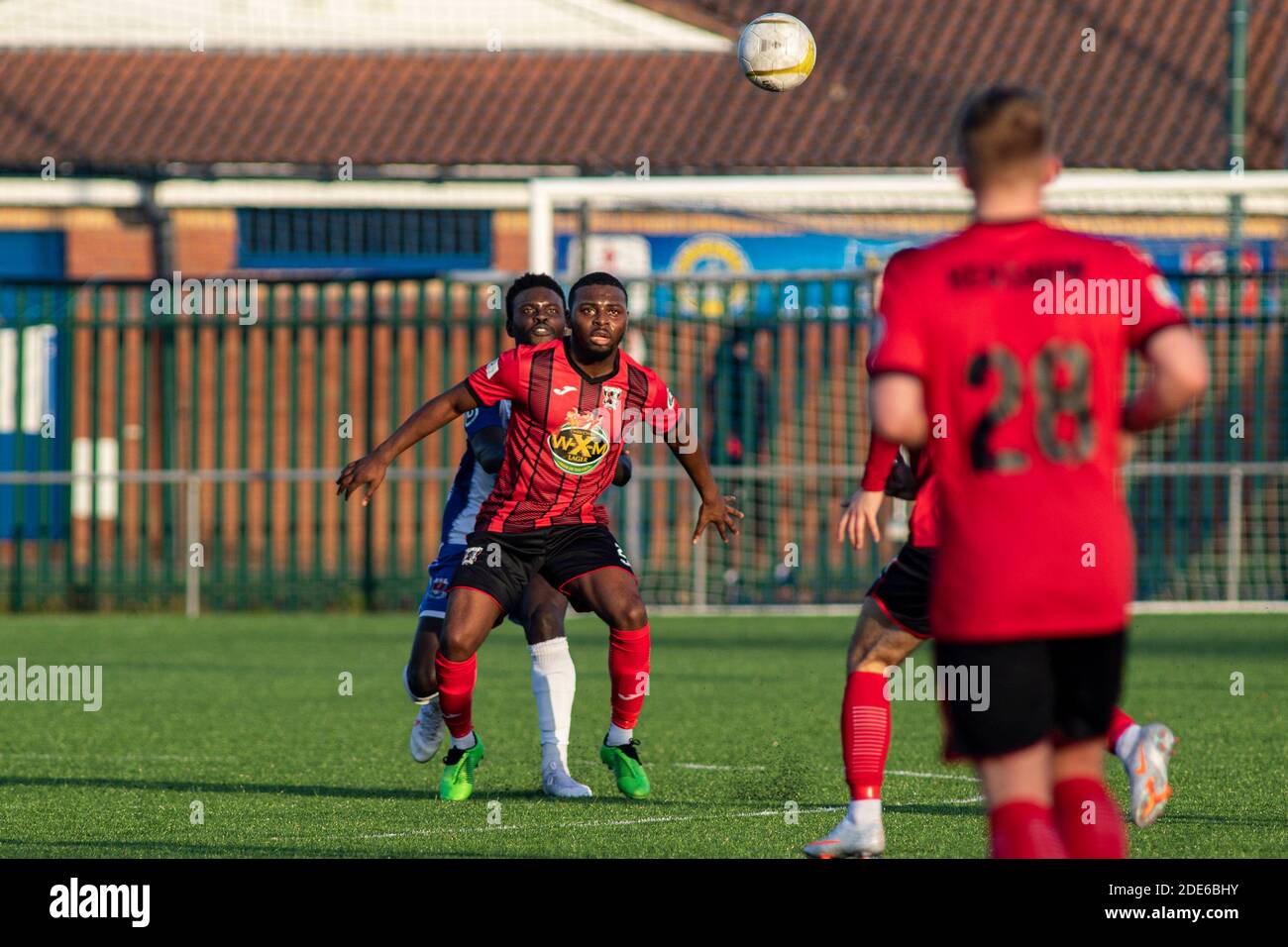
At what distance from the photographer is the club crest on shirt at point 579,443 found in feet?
26.3

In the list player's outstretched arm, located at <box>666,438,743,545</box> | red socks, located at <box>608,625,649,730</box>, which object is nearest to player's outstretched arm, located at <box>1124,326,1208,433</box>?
player's outstretched arm, located at <box>666,438,743,545</box>

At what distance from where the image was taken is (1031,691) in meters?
4.33

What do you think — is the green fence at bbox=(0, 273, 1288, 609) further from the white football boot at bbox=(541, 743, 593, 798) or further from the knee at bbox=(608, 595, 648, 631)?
the knee at bbox=(608, 595, 648, 631)

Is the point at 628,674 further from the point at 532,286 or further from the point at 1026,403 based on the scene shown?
the point at 1026,403

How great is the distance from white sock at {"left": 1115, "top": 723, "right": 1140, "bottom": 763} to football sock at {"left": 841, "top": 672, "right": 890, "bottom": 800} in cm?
69

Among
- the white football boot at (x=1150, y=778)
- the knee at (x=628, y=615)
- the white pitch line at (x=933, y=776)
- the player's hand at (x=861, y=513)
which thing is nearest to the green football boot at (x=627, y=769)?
the knee at (x=628, y=615)

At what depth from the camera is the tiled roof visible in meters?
28.2

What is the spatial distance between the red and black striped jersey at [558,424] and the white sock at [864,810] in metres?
2.04

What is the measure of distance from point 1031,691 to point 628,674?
155 inches

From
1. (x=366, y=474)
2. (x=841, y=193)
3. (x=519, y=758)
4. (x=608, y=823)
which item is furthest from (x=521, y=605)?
(x=841, y=193)

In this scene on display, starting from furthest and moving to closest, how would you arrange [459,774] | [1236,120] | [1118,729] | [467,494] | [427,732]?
[1236,120], [467,494], [427,732], [459,774], [1118,729]

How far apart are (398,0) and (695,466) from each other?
75.0ft
